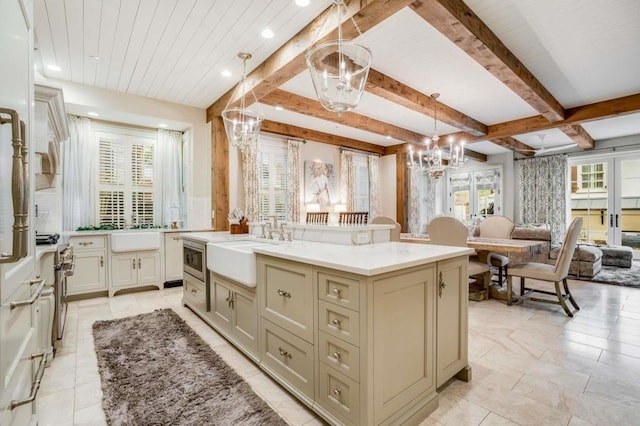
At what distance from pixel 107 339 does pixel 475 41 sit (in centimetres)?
429

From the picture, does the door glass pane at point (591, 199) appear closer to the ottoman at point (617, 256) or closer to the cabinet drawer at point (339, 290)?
the ottoman at point (617, 256)

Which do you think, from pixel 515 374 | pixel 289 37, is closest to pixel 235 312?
pixel 515 374

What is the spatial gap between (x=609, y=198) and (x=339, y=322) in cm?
890

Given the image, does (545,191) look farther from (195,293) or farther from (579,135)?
(195,293)

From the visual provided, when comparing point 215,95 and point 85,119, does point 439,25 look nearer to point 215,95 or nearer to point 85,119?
point 215,95

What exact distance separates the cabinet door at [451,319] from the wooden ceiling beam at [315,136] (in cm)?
459

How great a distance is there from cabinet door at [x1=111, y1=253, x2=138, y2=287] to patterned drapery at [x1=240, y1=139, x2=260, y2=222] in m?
1.82

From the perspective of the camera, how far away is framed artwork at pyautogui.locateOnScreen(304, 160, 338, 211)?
644cm

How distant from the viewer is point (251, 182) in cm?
534

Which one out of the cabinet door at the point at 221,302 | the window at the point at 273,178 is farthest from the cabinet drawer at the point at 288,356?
the window at the point at 273,178

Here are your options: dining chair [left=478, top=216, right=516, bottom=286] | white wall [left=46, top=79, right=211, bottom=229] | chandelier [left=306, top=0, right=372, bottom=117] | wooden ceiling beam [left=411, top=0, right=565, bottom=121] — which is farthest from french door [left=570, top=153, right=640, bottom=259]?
white wall [left=46, top=79, right=211, bottom=229]

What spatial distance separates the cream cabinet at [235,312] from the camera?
2.26 metres

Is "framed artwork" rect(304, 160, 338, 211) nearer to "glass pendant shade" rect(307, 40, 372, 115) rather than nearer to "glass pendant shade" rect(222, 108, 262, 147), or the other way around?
"glass pendant shade" rect(222, 108, 262, 147)


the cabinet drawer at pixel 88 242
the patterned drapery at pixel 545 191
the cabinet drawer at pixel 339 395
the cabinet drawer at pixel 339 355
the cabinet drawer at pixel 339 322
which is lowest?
the cabinet drawer at pixel 339 395
